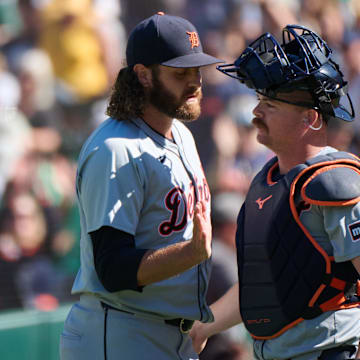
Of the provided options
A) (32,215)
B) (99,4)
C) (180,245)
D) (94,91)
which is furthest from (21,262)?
(180,245)

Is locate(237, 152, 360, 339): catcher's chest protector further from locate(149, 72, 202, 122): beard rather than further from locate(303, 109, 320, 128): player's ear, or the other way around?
locate(149, 72, 202, 122): beard

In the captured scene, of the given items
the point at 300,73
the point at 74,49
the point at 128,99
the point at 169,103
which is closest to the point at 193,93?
the point at 169,103

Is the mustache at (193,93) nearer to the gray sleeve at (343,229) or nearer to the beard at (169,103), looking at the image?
the beard at (169,103)

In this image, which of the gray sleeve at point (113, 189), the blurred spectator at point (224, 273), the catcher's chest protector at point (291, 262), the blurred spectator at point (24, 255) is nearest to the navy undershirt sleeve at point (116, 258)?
the gray sleeve at point (113, 189)

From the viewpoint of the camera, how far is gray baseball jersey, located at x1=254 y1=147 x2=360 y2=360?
231 centimetres

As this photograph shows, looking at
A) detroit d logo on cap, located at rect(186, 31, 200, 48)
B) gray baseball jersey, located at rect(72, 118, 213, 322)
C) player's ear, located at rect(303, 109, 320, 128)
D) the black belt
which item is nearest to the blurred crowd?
the black belt

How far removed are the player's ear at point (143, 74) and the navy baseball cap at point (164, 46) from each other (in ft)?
0.07

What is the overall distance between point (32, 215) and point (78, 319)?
2.02 meters

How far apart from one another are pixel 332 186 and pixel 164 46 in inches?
34.3

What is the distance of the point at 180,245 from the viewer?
241cm

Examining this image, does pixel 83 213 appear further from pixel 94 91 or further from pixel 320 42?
pixel 94 91

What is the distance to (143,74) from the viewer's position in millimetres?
2826

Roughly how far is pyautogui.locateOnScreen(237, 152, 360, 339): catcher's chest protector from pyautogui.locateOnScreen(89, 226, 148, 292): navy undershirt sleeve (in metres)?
0.40

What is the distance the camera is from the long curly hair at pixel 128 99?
108 inches
